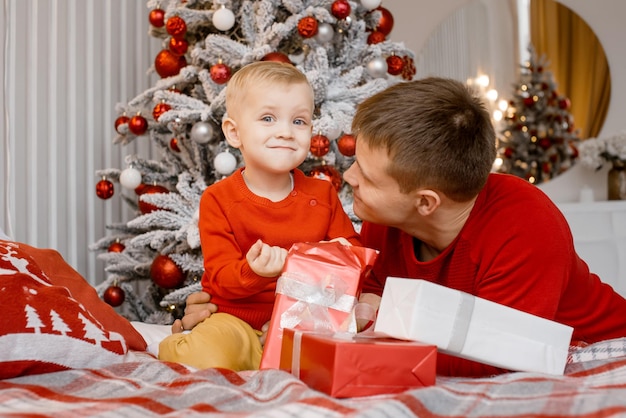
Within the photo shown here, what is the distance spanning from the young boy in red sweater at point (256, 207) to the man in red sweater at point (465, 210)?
0.64 ft

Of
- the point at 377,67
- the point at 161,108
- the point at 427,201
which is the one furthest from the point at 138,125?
the point at 427,201

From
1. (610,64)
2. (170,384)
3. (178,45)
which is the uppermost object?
(610,64)

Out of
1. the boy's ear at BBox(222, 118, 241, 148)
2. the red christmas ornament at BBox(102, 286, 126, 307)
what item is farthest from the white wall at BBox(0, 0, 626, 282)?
the boy's ear at BBox(222, 118, 241, 148)

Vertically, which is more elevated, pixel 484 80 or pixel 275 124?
pixel 484 80

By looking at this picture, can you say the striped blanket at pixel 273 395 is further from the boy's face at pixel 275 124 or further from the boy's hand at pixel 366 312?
the boy's face at pixel 275 124

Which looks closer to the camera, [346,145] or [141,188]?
[346,145]

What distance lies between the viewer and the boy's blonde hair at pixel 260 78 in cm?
171

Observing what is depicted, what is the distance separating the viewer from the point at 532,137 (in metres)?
4.60

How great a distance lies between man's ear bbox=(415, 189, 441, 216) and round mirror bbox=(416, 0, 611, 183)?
3.20m

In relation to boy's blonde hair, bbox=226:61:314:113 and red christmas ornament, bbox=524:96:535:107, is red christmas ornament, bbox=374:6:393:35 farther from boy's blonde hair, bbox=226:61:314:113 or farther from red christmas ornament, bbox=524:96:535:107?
red christmas ornament, bbox=524:96:535:107

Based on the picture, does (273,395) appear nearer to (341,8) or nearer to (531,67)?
(341,8)

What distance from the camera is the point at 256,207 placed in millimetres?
1756

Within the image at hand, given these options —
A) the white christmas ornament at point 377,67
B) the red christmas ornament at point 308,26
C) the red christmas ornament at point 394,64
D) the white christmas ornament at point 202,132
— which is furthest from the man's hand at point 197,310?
the red christmas ornament at point 394,64

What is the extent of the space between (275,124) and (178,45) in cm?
111
